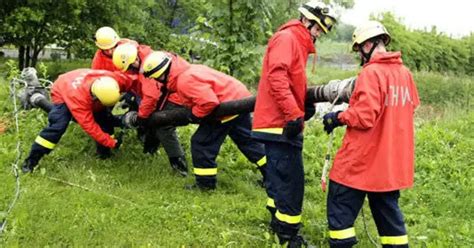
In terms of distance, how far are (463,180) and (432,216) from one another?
112 centimetres

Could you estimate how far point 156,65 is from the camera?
5781mm

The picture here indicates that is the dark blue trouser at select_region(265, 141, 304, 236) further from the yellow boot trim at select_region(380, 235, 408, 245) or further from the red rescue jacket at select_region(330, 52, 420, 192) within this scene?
the yellow boot trim at select_region(380, 235, 408, 245)

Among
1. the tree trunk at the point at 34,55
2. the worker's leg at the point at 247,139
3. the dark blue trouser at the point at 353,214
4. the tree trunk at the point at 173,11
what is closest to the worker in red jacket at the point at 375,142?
the dark blue trouser at the point at 353,214

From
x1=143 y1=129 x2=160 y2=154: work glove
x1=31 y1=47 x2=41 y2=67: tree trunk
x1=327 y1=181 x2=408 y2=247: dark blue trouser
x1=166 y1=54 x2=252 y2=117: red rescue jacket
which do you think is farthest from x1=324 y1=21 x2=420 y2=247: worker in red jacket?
x1=31 y1=47 x2=41 y2=67: tree trunk

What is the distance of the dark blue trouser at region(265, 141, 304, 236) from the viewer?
459 centimetres

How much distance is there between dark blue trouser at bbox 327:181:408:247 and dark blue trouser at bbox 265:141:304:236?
0.43 meters

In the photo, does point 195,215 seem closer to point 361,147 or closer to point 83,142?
point 361,147

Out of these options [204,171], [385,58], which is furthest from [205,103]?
[385,58]

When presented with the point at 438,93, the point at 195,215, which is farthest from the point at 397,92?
the point at 438,93

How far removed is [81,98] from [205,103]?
5.22 feet

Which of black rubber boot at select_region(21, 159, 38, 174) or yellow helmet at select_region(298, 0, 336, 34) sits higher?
yellow helmet at select_region(298, 0, 336, 34)

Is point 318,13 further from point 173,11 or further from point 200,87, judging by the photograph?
point 173,11

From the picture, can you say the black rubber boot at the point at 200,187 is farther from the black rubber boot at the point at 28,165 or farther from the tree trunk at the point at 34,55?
the tree trunk at the point at 34,55

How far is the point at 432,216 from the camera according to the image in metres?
5.86
